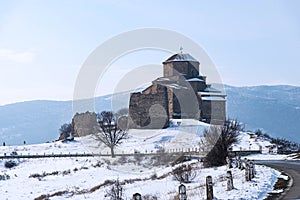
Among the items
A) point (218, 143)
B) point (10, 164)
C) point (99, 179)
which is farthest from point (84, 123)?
point (218, 143)

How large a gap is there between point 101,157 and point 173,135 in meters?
15.3

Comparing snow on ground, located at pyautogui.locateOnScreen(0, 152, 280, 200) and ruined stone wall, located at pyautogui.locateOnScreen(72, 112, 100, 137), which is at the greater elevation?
ruined stone wall, located at pyautogui.locateOnScreen(72, 112, 100, 137)

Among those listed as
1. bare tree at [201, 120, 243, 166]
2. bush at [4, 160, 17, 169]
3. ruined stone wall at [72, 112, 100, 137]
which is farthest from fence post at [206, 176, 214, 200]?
ruined stone wall at [72, 112, 100, 137]

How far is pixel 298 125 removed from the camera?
595 feet

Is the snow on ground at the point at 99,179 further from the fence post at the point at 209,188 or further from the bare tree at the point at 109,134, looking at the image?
the bare tree at the point at 109,134

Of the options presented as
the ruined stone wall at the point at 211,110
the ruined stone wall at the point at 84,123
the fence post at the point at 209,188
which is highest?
the ruined stone wall at the point at 211,110

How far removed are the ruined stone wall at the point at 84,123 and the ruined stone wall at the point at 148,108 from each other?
6.27 metres

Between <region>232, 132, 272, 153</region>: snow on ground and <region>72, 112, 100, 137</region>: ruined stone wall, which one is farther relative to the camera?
<region>72, 112, 100, 137</region>: ruined stone wall

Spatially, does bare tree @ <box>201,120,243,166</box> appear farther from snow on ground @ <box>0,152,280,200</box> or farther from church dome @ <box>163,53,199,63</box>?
church dome @ <box>163,53,199,63</box>

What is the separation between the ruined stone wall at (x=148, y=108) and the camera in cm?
7144

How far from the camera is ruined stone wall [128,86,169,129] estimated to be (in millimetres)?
71438

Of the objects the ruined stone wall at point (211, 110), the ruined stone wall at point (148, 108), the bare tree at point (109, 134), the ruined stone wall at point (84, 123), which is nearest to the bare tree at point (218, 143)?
the bare tree at point (109, 134)

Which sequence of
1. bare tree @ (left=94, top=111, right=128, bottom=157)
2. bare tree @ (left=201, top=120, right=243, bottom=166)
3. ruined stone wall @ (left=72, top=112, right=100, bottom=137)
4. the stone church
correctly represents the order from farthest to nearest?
1. the stone church
2. ruined stone wall @ (left=72, top=112, right=100, bottom=137)
3. bare tree @ (left=94, top=111, right=128, bottom=157)
4. bare tree @ (left=201, top=120, right=243, bottom=166)

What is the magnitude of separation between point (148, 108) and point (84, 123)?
10781 mm
